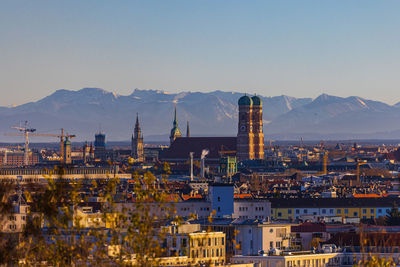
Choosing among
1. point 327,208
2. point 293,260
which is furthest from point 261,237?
point 327,208

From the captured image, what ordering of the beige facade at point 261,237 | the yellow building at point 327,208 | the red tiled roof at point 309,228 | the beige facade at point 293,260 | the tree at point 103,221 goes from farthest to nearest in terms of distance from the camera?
the yellow building at point 327,208, the red tiled roof at point 309,228, the beige facade at point 261,237, the beige facade at point 293,260, the tree at point 103,221

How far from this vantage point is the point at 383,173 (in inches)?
6860

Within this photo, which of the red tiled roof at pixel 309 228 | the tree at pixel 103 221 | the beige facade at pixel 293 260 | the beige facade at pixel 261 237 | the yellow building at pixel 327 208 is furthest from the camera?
the yellow building at pixel 327 208

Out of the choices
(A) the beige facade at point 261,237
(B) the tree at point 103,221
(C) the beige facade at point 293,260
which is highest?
(B) the tree at point 103,221

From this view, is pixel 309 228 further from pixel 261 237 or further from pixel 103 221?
pixel 103 221

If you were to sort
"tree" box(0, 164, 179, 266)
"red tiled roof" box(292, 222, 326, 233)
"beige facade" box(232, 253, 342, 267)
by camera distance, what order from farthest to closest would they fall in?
"red tiled roof" box(292, 222, 326, 233), "beige facade" box(232, 253, 342, 267), "tree" box(0, 164, 179, 266)

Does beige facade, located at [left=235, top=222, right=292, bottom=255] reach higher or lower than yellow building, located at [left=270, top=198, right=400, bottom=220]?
→ lower

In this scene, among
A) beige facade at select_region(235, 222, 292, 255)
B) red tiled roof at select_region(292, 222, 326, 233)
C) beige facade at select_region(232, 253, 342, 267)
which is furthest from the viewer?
red tiled roof at select_region(292, 222, 326, 233)

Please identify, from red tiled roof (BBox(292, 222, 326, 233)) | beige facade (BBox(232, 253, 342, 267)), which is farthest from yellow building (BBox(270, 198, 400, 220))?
beige facade (BBox(232, 253, 342, 267))

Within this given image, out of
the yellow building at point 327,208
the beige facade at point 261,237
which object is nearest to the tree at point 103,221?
the beige facade at point 261,237

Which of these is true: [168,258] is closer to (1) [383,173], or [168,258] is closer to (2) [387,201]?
(2) [387,201]

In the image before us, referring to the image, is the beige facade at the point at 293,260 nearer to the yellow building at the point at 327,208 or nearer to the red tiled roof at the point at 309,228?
A: the red tiled roof at the point at 309,228

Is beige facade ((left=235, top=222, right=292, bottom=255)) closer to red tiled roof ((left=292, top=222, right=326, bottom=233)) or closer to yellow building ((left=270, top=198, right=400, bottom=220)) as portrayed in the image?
red tiled roof ((left=292, top=222, right=326, bottom=233))

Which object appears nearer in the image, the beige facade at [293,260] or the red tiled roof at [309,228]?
the beige facade at [293,260]
